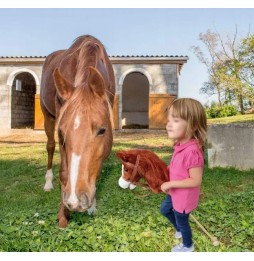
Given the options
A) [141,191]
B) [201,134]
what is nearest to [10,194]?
[141,191]

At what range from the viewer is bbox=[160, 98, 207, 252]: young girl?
2.92 metres

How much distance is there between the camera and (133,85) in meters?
23.4

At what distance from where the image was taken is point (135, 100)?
77.1 ft

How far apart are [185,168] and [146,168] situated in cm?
Result: 57

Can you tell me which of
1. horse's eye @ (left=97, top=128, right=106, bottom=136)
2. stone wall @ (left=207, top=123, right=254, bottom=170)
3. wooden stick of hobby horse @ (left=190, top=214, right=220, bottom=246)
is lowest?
wooden stick of hobby horse @ (left=190, top=214, right=220, bottom=246)

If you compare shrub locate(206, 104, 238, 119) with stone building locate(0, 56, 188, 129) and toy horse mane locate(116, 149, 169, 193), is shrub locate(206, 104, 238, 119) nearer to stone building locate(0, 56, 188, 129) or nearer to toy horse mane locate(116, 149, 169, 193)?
stone building locate(0, 56, 188, 129)

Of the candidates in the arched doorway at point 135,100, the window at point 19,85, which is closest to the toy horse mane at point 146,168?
the window at point 19,85

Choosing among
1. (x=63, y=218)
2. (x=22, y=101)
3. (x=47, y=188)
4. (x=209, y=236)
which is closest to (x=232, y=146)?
(x=47, y=188)

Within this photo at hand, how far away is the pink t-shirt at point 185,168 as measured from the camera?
293 centimetres

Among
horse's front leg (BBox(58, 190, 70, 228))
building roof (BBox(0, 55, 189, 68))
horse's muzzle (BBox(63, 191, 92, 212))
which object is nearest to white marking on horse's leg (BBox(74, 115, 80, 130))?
horse's muzzle (BBox(63, 191, 92, 212))

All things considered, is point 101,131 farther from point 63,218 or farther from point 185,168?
point 63,218

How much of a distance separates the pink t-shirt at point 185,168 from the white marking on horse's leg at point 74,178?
746mm

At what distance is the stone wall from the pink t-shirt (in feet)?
16.8

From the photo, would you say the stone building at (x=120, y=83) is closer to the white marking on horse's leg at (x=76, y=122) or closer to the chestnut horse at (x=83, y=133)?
the chestnut horse at (x=83, y=133)
